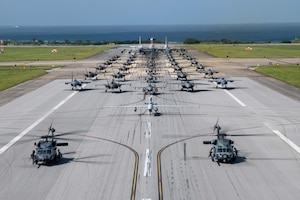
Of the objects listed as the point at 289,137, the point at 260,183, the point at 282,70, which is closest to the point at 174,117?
the point at 289,137

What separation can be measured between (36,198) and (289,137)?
33.4 metres

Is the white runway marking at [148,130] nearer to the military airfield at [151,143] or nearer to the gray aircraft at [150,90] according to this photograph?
the military airfield at [151,143]

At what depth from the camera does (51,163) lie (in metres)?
45.2

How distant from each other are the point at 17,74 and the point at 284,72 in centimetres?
7847

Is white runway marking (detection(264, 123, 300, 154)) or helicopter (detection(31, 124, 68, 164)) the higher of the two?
Result: helicopter (detection(31, 124, 68, 164))

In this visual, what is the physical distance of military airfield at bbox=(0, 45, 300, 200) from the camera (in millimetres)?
38469

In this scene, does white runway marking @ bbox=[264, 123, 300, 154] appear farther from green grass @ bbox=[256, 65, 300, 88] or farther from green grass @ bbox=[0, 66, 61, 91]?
green grass @ bbox=[0, 66, 61, 91]

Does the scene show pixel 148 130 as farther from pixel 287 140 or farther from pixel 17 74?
pixel 17 74

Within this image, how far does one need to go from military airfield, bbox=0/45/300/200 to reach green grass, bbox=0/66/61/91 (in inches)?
480

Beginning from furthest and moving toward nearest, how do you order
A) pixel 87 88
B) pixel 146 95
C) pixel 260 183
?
pixel 87 88
pixel 146 95
pixel 260 183

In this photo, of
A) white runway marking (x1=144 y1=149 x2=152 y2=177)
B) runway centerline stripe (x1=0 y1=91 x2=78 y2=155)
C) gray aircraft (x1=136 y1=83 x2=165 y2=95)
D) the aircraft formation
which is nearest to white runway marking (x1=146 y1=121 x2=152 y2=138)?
the aircraft formation

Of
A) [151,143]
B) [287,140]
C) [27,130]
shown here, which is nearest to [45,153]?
[151,143]

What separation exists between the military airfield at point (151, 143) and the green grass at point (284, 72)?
1294 cm

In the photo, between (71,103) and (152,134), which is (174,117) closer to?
(152,134)
